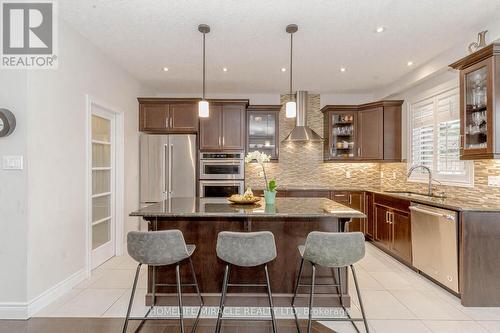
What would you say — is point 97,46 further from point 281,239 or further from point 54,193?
point 281,239

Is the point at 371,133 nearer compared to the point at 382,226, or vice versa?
the point at 382,226

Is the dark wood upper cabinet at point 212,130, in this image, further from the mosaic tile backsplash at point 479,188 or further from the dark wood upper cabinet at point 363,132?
the mosaic tile backsplash at point 479,188

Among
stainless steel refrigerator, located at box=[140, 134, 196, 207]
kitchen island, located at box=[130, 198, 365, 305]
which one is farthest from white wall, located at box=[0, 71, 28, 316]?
stainless steel refrigerator, located at box=[140, 134, 196, 207]

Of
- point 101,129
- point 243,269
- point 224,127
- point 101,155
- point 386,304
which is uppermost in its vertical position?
→ point 224,127

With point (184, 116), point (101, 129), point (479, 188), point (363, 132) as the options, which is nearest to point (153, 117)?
point (184, 116)

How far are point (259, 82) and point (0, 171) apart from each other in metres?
3.79

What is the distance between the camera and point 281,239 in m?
2.71

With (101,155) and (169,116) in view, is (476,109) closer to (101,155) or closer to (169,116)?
(169,116)

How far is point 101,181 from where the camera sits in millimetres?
3895

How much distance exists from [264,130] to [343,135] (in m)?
1.59

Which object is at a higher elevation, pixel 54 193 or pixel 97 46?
pixel 97 46

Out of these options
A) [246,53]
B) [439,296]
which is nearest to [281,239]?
[439,296]

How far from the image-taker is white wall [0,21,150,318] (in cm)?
251

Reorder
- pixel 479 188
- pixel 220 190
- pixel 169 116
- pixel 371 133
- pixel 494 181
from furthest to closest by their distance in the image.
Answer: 1. pixel 371 133
2. pixel 169 116
3. pixel 220 190
4. pixel 479 188
5. pixel 494 181
